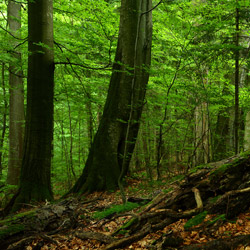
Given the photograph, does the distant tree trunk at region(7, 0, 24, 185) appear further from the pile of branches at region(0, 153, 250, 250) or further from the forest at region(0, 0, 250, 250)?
the pile of branches at region(0, 153, 250, 250)

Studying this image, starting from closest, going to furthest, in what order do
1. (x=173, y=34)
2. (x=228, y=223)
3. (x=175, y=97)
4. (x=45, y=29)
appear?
(x=228, y=223), (x=45, y=29), (x=175, y=97), (x=173, y=34)

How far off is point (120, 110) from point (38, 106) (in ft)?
8.52

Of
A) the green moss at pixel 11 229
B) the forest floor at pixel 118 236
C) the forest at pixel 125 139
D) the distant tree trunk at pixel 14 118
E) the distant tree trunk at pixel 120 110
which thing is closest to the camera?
the forest floor at pixel 118 236

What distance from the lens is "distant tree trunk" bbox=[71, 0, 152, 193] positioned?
7.00m

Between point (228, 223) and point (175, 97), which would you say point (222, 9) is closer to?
point (175, 97)

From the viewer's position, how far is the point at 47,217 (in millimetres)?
3787

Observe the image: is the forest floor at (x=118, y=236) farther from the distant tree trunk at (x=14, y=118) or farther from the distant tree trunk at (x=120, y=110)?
the distant tree trunk at (x=14, y=118)

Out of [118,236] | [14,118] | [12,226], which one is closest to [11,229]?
[12,226]

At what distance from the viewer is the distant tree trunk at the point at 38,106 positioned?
6.43 meters

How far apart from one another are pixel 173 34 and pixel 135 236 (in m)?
7.52

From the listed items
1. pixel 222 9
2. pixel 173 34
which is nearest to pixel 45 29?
pixel 173 34

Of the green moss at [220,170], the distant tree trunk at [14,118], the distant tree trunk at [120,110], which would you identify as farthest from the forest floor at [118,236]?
the distant tree trunk at [14,118]

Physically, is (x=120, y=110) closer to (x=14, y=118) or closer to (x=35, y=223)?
(x=35, y=223)

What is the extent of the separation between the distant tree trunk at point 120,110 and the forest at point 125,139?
3 centimetres
